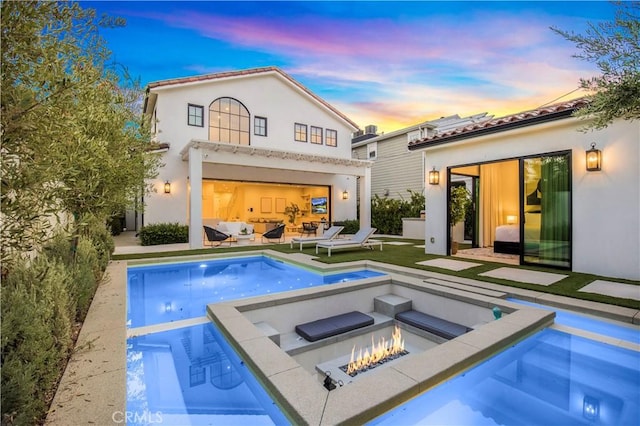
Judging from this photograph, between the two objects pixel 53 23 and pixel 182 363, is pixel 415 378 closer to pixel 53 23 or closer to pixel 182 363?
pixel 182 363

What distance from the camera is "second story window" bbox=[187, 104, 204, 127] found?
1496cm

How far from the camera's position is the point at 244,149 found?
1315 centimetres

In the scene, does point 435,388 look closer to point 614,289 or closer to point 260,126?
point 614,289

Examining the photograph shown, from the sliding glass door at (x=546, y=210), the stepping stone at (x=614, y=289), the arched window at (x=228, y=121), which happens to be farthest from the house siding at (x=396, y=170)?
the stepping stone at (x=614, y=289)

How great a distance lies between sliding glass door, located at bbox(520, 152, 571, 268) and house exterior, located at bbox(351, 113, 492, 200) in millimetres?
10776

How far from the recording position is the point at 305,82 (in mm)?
19688

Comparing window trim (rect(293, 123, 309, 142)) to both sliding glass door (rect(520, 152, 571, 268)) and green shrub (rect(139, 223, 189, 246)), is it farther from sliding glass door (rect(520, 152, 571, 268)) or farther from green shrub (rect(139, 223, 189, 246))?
sliding glass door (rect(520, 152, 571, 268))

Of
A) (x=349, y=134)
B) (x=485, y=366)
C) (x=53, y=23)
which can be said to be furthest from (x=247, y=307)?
(x=349, y=134)

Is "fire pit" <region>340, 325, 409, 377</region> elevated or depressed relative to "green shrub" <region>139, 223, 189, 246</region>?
depressed

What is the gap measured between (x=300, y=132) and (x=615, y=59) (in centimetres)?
1484

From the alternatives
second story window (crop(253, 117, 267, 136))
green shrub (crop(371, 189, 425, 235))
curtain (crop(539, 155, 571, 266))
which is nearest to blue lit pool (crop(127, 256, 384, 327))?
curtain (crop(539, 155, 571, 266))

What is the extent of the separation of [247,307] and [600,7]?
35.6 ft

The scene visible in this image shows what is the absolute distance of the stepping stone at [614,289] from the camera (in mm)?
5576
